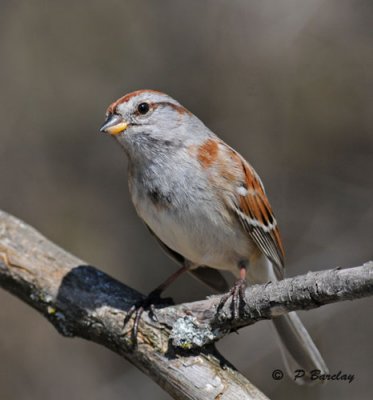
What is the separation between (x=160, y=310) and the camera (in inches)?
125

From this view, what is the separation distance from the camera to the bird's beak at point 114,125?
3304 millimetres

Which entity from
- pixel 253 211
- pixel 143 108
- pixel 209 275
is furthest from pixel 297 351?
pixel 143 108

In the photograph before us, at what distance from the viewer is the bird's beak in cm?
330

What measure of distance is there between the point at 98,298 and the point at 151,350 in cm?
43

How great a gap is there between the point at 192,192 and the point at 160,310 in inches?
22.2

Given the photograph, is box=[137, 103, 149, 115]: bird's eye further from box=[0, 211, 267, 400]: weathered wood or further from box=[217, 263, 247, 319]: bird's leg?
box=[217, 263, 247, 319]: bird's leg

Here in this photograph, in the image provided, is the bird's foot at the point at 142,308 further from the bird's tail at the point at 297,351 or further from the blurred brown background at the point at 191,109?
the blurred brown background at the point at 191,109

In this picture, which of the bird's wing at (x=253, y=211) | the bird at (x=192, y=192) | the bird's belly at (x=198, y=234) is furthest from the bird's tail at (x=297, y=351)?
the bird's belly at (x=198, y=234)

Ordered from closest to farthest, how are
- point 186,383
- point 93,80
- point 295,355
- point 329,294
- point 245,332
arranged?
point 329,294 < point 186,383 < point 295,355 < point 245,332 < point 93,80

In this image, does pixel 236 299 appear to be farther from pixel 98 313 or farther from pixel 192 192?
pixel 98 313

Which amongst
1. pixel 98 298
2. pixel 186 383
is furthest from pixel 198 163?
pixel 186 383

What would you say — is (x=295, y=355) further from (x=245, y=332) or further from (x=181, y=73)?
(x=181, y=73)

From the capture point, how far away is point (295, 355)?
12.0ft

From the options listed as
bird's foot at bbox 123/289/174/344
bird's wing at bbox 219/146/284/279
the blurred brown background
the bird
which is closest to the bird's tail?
the bird
